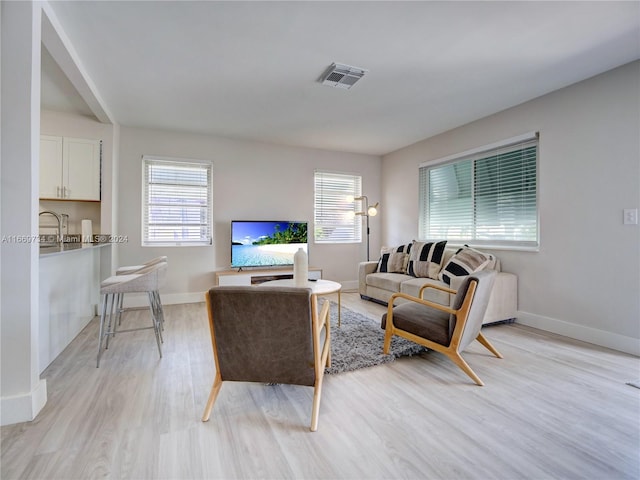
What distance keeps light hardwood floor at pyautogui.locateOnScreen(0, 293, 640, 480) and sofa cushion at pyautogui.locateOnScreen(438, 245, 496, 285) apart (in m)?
1.12

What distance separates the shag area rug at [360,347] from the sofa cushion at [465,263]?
1044 mm

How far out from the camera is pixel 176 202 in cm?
464

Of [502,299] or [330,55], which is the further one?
[502,299]

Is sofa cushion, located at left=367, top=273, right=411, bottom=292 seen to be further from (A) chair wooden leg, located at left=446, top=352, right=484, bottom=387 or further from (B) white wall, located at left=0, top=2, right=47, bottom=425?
(B) white wall, located at left=0, top=2, right=47, bottom=425

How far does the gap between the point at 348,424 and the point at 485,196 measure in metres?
3.54

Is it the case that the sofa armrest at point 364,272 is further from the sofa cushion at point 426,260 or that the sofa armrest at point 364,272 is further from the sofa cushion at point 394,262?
the sofa cushion at point 426,260

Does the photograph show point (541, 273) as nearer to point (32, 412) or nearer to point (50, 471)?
point (50, 471)

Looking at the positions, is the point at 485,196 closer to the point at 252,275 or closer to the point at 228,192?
the point at 252,275

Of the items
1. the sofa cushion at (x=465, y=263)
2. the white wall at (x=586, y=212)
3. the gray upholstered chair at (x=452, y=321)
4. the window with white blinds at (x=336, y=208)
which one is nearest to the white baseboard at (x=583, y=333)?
the white wall at (x=586, y=212)

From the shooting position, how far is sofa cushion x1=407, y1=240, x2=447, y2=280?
405 cm

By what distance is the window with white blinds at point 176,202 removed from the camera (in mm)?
4512

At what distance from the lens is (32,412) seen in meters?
1.76

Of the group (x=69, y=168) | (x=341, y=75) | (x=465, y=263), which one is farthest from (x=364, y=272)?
(x=69, y=168)

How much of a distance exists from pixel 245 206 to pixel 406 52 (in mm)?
3254
